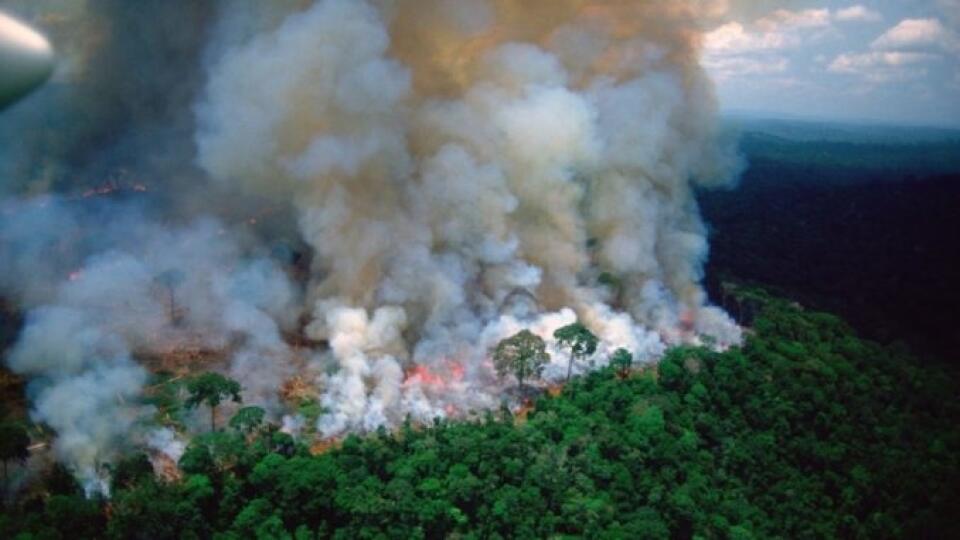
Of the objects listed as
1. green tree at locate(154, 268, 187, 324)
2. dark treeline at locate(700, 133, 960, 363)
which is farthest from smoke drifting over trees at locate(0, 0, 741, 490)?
dark treeline at locate(700, 133, 960, 363)

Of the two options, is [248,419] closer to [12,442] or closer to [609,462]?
[12,442]

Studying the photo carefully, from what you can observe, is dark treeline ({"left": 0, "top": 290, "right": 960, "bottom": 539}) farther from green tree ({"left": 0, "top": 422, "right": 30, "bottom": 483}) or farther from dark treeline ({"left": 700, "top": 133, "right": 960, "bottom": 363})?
dark treeline ({"left": 700, "top": 133, "right": 960, "bottom": 363})

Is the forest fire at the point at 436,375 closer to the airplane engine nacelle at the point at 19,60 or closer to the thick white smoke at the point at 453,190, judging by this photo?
the thick white smoke at the point at 453,190

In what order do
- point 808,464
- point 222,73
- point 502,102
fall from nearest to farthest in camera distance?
point 808,464
point 222,73
point 502,102

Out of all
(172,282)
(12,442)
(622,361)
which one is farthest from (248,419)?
(622,361)

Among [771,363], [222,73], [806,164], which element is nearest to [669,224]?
[771,363]

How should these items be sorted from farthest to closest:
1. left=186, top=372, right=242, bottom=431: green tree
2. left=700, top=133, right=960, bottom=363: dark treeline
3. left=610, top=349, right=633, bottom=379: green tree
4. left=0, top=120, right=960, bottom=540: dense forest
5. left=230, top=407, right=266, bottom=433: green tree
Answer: left=700, top=133, right=960, bottom=363: dark treeline → left=610, top=349, right=633, bottom=379: green tree → left=186, top=372, right=242, bottom=431: green tree → left=230, top=407, right=266, bottom=433: green tree → left=0, top=120, right=960, bottom=540: dense forest

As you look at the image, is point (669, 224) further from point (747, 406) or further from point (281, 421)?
point (281, 421)
